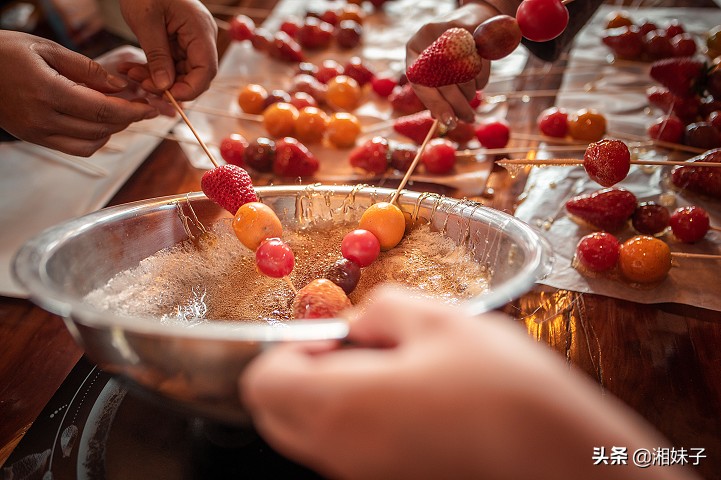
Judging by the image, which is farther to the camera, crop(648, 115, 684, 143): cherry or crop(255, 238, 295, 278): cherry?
crop(648, 115, 684, 143): cherry

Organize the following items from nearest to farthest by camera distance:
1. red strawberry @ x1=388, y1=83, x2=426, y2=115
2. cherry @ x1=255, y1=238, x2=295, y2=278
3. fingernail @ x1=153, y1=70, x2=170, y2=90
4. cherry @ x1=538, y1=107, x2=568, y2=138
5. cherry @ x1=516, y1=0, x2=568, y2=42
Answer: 1. cherry @ x1=255, y1=238, x2=295, y2=278
2. cherry @ x1=516, y1=0, x2=568, y2=42
3. fingernail @ x1=153, y1=70, x2=170, y2=90
4. cherry @ x1=538, y1=107, x2=568, y2=138
5. red strawberry @ x1=388, y1=83, x2=426, y2=115

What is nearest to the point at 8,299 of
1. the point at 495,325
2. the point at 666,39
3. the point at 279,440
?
the point at 279,440

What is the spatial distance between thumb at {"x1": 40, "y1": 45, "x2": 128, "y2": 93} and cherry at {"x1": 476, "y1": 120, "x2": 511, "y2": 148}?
0.94 metres

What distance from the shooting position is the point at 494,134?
1.55 m

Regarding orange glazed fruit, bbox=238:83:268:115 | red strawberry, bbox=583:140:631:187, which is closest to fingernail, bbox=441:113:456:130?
red strawberry, bbox=583:140:631:187

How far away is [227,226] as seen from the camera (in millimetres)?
991

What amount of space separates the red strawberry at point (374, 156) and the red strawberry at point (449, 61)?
400mm

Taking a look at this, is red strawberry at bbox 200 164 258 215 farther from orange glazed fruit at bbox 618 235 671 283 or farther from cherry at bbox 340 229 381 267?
orange glazed fruit at bbox 618 235 671 283

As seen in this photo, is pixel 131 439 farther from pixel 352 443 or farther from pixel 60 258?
pixel 352 443

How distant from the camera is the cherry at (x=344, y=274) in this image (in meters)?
0.89

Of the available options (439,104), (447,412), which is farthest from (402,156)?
(447,412)

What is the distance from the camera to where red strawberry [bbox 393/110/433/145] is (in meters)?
1.59

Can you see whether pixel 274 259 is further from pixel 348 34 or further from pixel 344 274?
pixel 348 34

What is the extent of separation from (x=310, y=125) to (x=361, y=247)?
0.82 m
